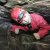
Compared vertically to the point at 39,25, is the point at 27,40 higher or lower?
lower

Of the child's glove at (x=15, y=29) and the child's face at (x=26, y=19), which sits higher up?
the child's face at (x=26, y=19)

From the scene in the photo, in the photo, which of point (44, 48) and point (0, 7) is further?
point (0, 7)

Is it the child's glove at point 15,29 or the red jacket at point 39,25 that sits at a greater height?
the red jacket at point 39,25

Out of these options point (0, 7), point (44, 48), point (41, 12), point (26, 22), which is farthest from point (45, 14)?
point (0, 7)

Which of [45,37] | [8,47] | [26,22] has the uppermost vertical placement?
[26,22]

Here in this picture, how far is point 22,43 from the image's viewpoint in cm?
185

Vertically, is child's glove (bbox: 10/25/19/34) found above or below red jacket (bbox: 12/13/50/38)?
below

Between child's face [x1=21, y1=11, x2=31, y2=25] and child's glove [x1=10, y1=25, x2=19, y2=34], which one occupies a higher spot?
child's face [x1=21, y1=11, x2=31, y2=25]

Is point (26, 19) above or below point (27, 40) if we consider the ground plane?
above

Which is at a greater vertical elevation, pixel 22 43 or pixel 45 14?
pixel 45 14

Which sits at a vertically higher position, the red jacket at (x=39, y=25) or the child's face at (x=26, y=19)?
the child's face at (x=26, y=19)

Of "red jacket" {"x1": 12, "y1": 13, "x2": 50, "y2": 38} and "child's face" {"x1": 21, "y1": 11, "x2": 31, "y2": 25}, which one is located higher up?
"child's face" {"x1": 21, "y1": 11, "x2": 31, "y2": 25}

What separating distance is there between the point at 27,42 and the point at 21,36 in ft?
0.26

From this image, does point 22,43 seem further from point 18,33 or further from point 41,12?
point 41,12
